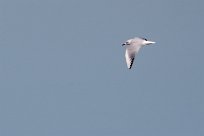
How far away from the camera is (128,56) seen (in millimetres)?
13352

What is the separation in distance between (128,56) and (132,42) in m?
1.04

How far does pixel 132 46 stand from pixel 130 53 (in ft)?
1.82

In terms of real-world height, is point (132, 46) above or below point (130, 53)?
above

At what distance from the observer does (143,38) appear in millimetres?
13680

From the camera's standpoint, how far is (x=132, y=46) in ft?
45.6

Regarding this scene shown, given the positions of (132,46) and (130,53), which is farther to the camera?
(132,46)

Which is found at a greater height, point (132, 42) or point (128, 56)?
point (132, 42)

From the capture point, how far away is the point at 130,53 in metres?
13.5

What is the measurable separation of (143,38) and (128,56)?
3.46ft

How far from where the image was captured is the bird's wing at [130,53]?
1305cm

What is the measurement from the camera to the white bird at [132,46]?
13102 millimetres

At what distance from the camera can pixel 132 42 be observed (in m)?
14.1

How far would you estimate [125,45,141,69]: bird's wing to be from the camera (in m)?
→ 13.0

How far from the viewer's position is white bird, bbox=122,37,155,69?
1310 cm
